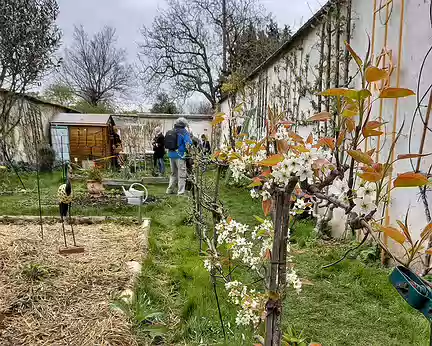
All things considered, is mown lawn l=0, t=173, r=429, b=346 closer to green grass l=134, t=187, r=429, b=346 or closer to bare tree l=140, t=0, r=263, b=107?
green grass l=134, t=187, r=429, b=346

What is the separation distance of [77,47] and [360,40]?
965 inches

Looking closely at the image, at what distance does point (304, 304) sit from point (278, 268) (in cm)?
179

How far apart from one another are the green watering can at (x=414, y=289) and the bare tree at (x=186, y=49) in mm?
17430

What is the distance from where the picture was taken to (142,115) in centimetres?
1752

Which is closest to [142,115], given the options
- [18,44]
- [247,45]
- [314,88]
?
[247,45]

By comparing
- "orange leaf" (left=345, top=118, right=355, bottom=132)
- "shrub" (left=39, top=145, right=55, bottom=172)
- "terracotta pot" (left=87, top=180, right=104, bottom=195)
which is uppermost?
"orange leaf" (left=345, top=118, right=355, bottom=132)

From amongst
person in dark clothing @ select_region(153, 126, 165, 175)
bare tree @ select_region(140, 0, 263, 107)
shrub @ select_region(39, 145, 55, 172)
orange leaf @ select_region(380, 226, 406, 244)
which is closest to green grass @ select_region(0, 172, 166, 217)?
person in dark clothing @ select_region(153, 126, 165, 175)

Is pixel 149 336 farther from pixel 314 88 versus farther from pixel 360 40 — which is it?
pixel 314 88

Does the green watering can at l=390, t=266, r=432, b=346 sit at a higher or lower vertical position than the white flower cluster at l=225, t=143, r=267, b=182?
lower

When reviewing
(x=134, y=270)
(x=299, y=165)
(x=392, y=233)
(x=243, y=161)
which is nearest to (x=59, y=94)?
(x=134, y=270)

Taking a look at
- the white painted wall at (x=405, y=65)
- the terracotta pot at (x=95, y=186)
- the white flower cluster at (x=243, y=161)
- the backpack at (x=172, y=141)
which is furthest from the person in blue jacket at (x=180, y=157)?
the white flower cluster at (x=243, y=161)

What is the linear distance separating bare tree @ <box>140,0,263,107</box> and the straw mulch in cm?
1510

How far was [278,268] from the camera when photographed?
1.23m

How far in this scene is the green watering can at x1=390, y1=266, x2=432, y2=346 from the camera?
2.41ft
